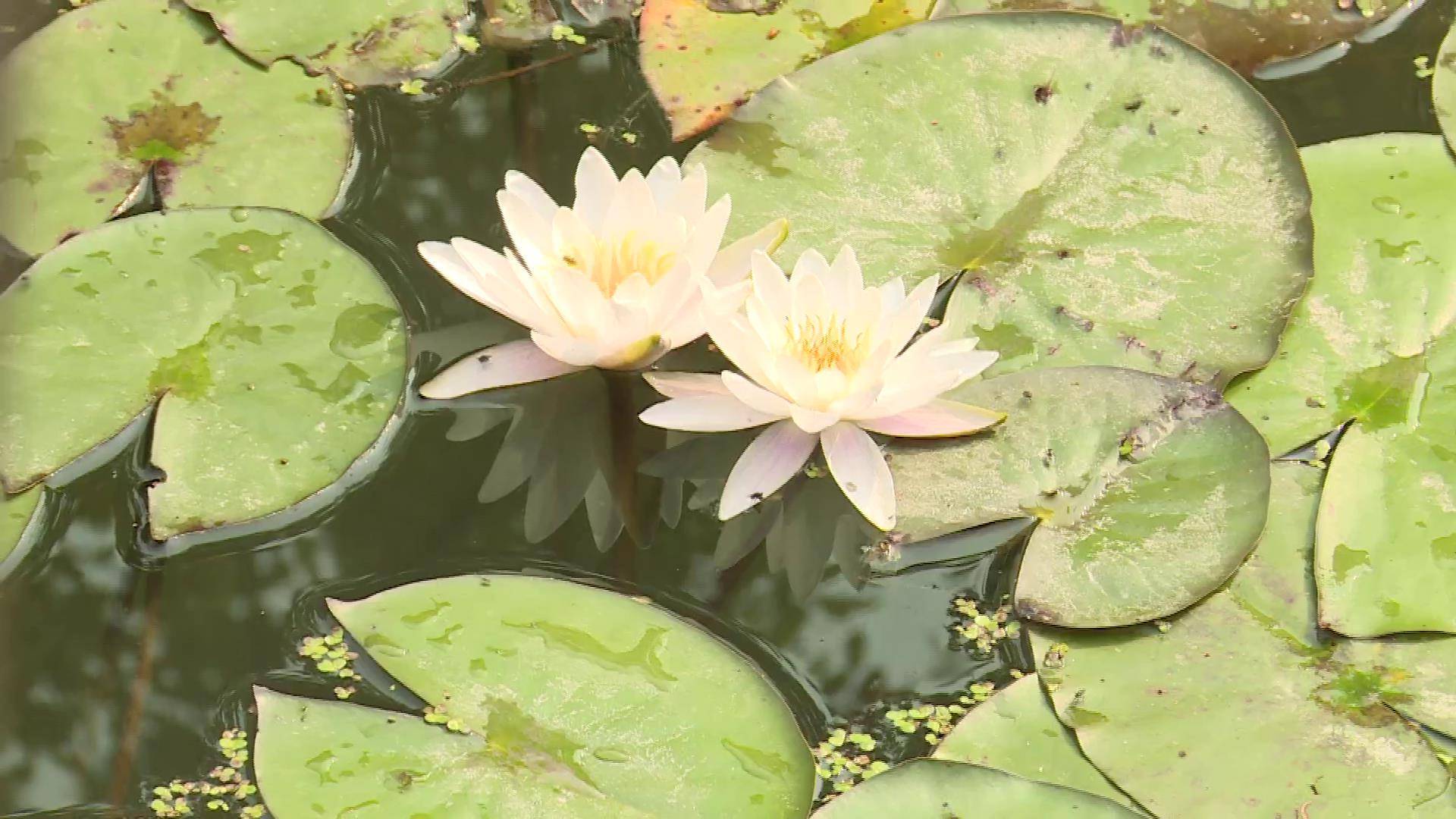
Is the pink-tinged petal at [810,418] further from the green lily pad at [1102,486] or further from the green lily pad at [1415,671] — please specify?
the green lily pad at [1415,671]

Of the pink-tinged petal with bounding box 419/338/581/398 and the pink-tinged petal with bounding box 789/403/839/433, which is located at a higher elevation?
the pink-tinged petal with bounding box 419/338/581/398

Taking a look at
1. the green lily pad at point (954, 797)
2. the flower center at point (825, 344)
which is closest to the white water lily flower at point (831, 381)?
the flower center at point (825, 344)

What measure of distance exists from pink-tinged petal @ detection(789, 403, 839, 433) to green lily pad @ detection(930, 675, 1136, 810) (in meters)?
0.55

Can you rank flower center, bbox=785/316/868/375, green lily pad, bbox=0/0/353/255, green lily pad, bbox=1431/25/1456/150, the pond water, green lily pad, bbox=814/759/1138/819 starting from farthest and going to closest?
green lily pad, bbox=1431/25/1456/150 < green lily pad, bbox=0/0/353/255 < flower center, bbox=785/316/868/375 < the pond water < green lily pad, bbox=814/759/1138/819

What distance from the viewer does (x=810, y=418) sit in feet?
7.43

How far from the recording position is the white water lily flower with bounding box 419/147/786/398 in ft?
7.58

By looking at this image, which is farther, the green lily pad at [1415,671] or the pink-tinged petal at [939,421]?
the pink-tinged petal at [939,421]

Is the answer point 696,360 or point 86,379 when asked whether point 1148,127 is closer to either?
point 696,360

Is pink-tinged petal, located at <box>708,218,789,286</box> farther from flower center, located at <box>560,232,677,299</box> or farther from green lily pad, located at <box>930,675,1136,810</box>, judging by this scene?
green lily pad, located at <box>930,675,1136,810</box>

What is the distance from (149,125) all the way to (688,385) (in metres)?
1.36

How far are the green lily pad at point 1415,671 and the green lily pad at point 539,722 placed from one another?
0.95 meters

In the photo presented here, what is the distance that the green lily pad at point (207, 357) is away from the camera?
2240 millimetres

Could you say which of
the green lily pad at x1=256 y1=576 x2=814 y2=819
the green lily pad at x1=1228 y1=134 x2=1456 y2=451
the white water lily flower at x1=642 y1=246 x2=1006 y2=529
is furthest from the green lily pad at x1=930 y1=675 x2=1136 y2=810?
the green lily pad at x1=1228 y1=134 x2=1456 y2=451

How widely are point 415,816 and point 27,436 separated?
3.34ft
